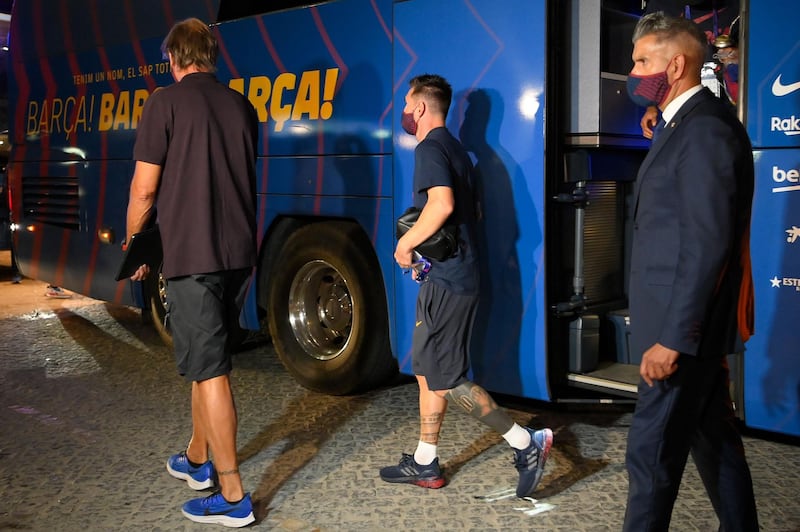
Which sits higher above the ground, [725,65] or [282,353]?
[725,65]

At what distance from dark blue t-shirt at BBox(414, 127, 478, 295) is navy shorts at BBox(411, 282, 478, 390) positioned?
0.05 metres

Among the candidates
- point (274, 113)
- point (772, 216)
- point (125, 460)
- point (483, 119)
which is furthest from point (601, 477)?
point (274, 113)

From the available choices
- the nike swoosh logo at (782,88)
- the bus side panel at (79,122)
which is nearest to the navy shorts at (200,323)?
the nike swoosh logo at (782,88)

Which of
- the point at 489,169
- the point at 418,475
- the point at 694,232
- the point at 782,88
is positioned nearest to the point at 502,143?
the point at 489,169

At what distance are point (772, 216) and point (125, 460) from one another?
341 centimetres

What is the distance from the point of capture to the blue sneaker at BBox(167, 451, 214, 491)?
448cm

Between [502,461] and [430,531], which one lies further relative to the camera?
[502,461]

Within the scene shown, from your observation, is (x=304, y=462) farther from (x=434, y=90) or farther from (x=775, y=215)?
(x=775, y=215)

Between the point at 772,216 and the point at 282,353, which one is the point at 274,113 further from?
the point at 772,216

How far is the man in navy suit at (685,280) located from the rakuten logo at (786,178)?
55.8 inches

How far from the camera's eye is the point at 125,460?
491 cm

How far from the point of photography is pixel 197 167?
3973 millimetres

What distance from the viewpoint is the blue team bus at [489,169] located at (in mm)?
4461

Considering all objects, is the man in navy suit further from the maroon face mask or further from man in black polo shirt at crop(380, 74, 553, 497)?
the maroon face mask
